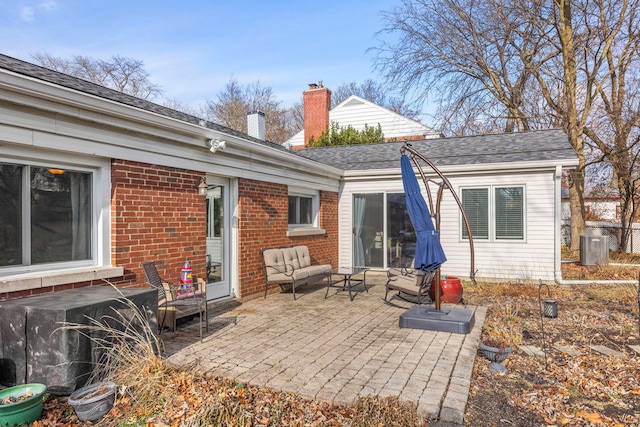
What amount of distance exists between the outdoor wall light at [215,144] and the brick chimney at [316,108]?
15.7 meters

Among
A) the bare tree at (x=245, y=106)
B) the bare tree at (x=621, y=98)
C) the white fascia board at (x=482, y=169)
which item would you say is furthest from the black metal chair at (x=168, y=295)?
the bare tree at (x=245, y=106)

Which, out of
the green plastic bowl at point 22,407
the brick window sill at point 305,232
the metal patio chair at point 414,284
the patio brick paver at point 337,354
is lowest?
the patio brick paver at point 337,354

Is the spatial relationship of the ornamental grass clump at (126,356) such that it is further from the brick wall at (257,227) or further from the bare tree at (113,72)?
the bare tree at (113,72)

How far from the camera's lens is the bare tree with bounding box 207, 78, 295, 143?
82.6 ft

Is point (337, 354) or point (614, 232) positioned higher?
point (614, 232)

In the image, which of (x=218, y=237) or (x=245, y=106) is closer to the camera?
(x=218, y=237)

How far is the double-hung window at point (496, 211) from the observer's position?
31.3 feet

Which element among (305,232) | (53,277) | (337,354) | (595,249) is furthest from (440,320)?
(595,249)

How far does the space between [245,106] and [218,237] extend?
66.5ft

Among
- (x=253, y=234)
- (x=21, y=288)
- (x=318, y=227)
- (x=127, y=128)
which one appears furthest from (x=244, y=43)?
(x=21, y=288)

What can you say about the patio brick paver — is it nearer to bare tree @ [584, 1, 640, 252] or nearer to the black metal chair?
the black metal chair

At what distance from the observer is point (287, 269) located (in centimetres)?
796

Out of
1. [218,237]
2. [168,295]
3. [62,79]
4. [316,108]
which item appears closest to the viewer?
[62,79]

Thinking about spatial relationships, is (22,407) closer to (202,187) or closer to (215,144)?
(202,187)
